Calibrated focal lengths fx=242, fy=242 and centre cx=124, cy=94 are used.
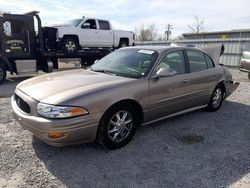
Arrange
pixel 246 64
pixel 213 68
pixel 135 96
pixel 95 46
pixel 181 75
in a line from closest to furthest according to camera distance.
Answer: pixel 135 96, pixel 181 75, pixel 213 68, pixel 246 64, pixel 95 46

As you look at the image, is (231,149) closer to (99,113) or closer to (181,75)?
(181,75)

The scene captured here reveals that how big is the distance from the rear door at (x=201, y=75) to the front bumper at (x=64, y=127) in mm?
2309

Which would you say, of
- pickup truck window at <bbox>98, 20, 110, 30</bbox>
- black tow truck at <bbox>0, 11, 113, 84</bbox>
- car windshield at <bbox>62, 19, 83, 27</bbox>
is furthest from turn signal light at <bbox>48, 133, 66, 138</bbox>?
pickup truck window at <bbox>98, 20, 110, 30</bbox>

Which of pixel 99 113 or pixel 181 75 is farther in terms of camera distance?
pixel 181 75

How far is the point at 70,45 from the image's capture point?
1172cm

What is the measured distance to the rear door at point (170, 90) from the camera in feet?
13.1

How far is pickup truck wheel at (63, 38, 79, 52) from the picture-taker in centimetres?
1143

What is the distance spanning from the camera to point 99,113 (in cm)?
324

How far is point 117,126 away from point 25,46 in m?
7.53

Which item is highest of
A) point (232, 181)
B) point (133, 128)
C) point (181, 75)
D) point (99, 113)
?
point (181, 75)

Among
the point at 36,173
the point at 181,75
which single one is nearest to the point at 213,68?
the point at 181,75

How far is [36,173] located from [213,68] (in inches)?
164

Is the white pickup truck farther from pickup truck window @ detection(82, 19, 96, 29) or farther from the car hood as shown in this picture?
the car hood

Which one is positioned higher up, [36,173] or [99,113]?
[99,113]
